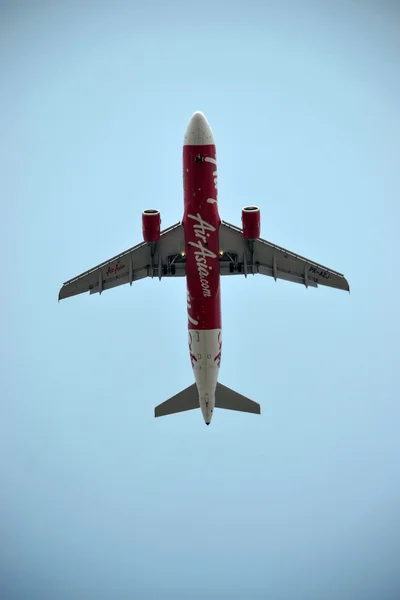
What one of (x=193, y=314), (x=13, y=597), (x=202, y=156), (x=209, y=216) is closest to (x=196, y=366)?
(x=193, y=314)

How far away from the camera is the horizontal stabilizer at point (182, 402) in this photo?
149 ft

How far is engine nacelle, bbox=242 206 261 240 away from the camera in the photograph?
128ft

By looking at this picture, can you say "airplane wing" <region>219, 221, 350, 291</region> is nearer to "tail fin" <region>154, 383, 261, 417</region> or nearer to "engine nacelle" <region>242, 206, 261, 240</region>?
"engine nacelle" <region>242, 206, 261, 240</region>

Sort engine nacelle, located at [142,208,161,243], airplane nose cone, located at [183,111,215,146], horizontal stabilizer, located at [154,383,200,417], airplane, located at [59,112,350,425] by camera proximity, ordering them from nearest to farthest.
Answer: airplane nose cone, located at [183,111,215,146] → airplane, located at [59,112,350,425] → engine nacelle, located at [142,208,161,243] → horizontal stabilizer, located at [154,383,200,417]

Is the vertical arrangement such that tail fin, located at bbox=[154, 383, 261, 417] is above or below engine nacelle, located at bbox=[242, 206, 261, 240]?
below

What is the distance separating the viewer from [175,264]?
145 feet

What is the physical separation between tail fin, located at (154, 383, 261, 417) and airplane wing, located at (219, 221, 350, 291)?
7.76m

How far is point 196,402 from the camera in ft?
149

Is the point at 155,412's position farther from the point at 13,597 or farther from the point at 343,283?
the point at 13,597

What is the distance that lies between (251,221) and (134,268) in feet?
30.2

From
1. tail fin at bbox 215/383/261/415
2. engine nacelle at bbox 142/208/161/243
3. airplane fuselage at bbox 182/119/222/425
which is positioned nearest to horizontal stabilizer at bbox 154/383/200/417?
tail fin at bbox 215/383/261/415

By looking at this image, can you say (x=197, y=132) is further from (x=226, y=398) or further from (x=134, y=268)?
(x=226, y=398)

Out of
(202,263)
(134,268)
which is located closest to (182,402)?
(134,268)

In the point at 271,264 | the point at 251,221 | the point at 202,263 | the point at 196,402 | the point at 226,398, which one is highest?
the point at 251,221
